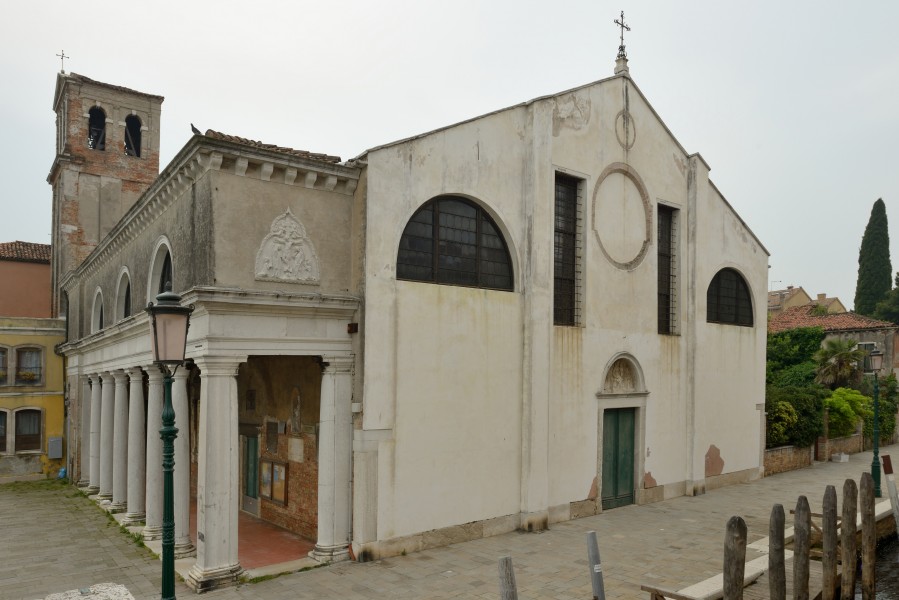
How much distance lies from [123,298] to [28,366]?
10339mm

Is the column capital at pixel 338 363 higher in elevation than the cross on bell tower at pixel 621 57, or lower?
lower

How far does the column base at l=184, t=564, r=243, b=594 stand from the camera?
897 cm

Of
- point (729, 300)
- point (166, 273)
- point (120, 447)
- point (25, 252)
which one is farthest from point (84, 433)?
point (729, 300)

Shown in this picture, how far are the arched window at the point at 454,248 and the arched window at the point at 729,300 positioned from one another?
24.0 feet

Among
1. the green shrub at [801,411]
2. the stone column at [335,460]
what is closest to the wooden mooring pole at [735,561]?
the stone column at [335,460]

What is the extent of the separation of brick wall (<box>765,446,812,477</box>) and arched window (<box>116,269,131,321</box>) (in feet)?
58.5

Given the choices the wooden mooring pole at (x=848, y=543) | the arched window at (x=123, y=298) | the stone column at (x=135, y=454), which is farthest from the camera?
the arched window at (x=123, y=298)

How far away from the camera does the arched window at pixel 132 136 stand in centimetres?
2455

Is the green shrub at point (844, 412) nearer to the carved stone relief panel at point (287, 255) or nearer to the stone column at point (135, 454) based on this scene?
the carved stone relief panel at point (287, 255)

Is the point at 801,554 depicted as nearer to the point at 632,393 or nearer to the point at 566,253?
the point at 632,393

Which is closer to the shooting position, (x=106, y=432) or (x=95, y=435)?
(x=106, y=432)

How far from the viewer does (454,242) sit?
11.9 m

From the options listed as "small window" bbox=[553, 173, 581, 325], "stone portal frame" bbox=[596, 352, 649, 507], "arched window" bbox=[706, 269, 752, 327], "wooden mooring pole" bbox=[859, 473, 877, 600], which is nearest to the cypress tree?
"arched window" bbox=[706, 269, 752, 327]

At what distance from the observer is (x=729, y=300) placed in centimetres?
1758
